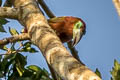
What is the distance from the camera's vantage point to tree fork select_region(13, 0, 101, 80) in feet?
5.51

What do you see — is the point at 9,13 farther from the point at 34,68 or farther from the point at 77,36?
the point at 34,68

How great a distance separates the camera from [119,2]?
6.63 feet

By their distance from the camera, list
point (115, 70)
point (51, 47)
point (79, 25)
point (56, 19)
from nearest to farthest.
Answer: point (51, 47), point (115, 70), point (79, 25), point (56, 19)

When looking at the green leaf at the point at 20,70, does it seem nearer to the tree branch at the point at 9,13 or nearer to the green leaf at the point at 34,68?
the green leaf at the point at 34,68

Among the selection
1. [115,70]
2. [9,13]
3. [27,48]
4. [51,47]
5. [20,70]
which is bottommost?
[115,70]

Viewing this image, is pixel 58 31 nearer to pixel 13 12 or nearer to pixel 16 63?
pixel 16 63

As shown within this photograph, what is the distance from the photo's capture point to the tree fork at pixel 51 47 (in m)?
1.68

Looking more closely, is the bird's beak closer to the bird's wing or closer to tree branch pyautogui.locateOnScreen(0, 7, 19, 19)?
the bird's wing

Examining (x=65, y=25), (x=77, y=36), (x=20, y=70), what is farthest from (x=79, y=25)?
(x=20, y=70)

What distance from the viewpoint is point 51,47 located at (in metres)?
2.15

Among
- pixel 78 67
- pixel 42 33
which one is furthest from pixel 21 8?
pixel 78 67

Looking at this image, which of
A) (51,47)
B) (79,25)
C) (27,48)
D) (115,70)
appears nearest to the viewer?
(51,47)

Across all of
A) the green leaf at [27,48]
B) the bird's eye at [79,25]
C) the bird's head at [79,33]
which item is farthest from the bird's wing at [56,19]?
the green leaf at [27,48]

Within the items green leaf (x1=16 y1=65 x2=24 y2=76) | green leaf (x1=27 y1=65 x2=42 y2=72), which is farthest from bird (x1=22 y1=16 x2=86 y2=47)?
green leaf (x1=16 y1=65 x2=24 y2=76)
